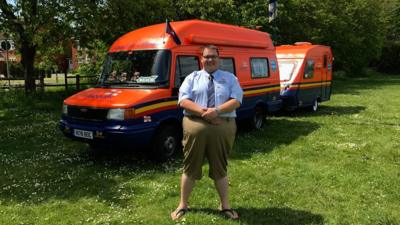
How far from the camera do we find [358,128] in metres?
12.7

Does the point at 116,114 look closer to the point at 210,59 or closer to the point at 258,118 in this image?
the point at 210,59

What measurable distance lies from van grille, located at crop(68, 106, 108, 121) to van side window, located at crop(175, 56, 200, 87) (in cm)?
159

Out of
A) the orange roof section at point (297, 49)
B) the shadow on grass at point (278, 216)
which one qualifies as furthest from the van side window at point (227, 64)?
the orange roof section at point (297, 49)

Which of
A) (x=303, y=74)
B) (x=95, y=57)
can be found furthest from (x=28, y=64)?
(x=303, y=74)

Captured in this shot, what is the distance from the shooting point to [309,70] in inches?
645

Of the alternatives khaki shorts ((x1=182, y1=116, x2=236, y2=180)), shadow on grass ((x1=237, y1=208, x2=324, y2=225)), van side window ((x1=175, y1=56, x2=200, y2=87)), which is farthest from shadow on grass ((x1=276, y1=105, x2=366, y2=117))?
khaki shorts ((x1=182, y1=116, x2=236, y2=180))

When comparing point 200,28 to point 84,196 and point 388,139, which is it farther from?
point 388,139

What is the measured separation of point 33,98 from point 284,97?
384 inches

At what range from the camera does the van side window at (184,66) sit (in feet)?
28.7

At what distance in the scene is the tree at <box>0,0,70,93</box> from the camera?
614 inches

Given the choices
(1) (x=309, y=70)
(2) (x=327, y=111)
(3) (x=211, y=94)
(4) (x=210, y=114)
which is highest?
(1) (x=309, y=70)

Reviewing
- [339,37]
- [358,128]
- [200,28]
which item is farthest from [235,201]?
[339,37]

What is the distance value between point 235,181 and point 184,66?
283 cm

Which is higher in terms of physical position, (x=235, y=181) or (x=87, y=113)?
(x=87, y=113)
